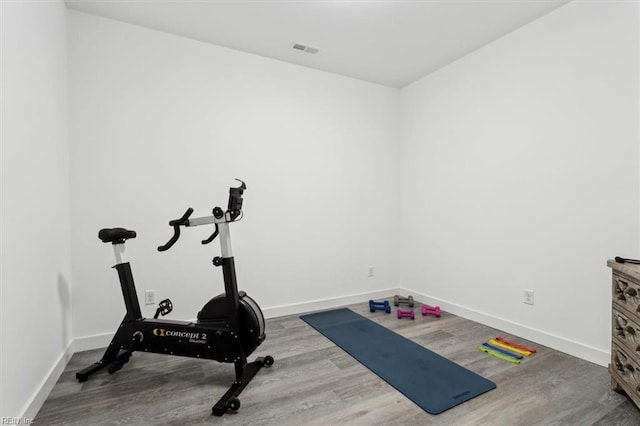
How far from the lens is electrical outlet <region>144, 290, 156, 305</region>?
2906 millimetres

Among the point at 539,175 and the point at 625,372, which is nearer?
the point at 625,372

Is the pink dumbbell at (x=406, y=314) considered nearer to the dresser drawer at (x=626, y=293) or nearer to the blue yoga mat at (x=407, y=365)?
the blue yoga mat at (x=407, y=365)

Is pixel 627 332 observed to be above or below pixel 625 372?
above

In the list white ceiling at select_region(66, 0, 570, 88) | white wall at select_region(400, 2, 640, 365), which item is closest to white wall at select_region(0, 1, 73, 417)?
white ceiling at select_region(66, 0, 570, 88)

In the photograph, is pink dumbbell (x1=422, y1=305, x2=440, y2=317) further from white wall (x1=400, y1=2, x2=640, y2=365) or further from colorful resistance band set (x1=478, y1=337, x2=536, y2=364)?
colorful resistance band set (x1=478, y1=337, x2=536, y2=364)

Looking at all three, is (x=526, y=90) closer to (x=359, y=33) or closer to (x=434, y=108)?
(x=434, y=108)

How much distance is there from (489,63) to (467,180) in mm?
1175

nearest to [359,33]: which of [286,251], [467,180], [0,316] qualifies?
[467,180]

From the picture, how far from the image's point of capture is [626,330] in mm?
1859

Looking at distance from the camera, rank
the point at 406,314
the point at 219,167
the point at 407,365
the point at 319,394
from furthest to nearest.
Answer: the point at 406,314 < the point at 219,167 < the point at 407,365 < the point at 319,394

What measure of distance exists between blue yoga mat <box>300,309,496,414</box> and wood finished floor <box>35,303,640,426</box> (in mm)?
67

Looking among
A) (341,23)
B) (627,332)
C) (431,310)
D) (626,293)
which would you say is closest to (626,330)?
(627,332)

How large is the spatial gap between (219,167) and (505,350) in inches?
120

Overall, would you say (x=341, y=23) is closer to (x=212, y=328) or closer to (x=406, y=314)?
(x=212, y=328)
